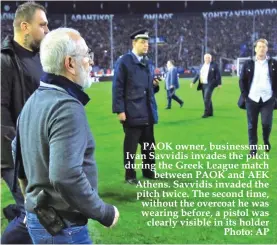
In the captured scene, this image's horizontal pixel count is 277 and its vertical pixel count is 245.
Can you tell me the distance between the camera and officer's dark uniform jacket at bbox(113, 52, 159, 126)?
3182 mm

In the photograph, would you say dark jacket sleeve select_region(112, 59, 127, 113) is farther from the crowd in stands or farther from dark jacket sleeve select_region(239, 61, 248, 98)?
dark jacket sleeve select_region(239, 61, 248, 98)

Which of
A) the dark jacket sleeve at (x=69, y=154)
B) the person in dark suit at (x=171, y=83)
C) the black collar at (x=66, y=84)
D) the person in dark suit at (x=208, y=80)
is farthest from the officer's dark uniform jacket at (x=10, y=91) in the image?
the person in dark suit at (x=208, y=80)

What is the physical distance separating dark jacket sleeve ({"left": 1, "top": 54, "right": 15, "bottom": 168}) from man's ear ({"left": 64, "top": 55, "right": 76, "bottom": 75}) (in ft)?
2.91

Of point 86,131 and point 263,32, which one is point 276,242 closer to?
point 263,32

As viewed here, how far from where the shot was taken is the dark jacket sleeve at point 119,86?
125 inches

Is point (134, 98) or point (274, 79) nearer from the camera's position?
point (134, 98)

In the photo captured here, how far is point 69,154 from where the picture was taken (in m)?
1.21

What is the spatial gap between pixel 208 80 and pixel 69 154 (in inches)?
149

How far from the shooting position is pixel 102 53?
3270mm

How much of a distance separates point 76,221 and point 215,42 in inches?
149

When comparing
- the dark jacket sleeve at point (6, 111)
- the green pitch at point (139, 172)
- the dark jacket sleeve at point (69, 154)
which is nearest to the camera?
the dark jacket sleeve at point (69, 154)

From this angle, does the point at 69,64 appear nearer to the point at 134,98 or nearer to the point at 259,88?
the point at 134,98

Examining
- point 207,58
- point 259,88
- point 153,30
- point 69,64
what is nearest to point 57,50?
point 69,64

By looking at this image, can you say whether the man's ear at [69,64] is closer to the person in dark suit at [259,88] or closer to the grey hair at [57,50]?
the grey hair at [57,50]
